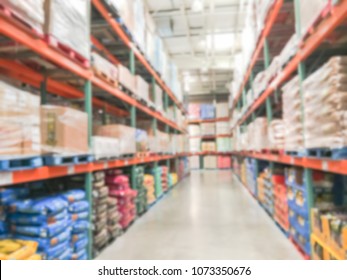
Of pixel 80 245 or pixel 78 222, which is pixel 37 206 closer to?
pixel 78 222

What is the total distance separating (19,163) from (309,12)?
3.20 m

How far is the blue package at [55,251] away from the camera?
108 inches

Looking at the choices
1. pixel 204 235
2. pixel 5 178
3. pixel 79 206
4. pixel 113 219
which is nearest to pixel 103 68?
pixel 79 206

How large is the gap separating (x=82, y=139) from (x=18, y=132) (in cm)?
113

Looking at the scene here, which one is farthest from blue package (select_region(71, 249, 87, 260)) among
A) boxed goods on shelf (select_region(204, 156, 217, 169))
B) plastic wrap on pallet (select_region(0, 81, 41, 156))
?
boxed goods on shelf (select_region(204, 156, 217, 169))

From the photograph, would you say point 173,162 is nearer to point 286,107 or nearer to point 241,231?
point 241,231

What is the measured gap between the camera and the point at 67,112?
3.11m

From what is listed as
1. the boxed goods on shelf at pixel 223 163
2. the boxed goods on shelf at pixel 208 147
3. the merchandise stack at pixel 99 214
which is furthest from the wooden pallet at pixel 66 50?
the boxed goods on shelf at pixel 223 163

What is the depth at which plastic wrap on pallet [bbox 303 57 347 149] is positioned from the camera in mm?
2490

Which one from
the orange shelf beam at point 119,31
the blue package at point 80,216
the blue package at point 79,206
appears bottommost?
the blue package at point 80,216

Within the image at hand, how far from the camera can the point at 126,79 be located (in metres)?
5.40

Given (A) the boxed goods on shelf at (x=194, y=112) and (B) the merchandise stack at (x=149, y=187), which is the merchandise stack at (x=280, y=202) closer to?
(B) the merchandise stack at (x=149, y=187)

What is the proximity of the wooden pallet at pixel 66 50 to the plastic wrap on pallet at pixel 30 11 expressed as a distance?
0.15 meters

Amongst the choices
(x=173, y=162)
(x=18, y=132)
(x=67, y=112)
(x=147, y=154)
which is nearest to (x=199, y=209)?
(x=147, y=154)
